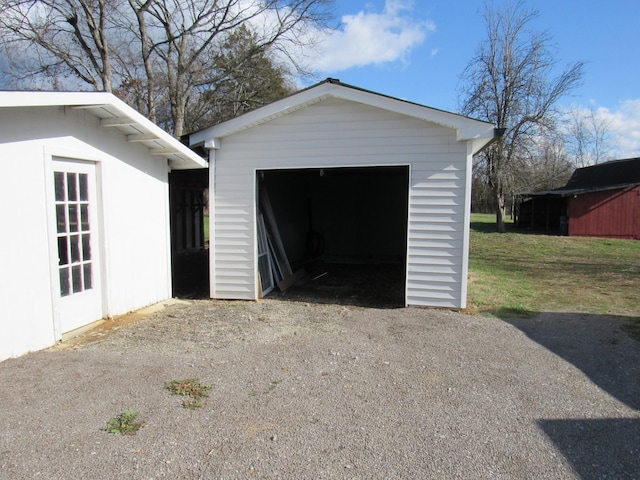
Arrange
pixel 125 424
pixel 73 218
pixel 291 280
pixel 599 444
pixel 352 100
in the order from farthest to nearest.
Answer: pixel 291 280 → pixel 352 100 → pixel 73 218 → pixel 125 424 → pixel 599 444

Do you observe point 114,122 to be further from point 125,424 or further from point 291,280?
point 291,280

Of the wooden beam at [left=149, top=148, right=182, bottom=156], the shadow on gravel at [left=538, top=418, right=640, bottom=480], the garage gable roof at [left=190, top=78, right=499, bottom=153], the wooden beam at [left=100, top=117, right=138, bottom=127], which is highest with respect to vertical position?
the garage gable roof at [left=190, top=78, right=499, bottom=153]

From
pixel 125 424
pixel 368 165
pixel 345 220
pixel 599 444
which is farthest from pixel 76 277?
pixel 345 220

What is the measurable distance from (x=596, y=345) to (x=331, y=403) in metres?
3.44

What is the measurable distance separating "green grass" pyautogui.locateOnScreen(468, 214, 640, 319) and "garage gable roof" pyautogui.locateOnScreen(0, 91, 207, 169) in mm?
5146

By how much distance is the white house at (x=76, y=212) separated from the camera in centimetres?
403

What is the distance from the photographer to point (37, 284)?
426 centimetres

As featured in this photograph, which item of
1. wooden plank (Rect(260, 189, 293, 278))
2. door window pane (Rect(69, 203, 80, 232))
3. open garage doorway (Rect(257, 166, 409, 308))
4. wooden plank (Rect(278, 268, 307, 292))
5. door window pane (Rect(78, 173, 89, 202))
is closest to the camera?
door window pane (Rect(69, 203, 80, 232))

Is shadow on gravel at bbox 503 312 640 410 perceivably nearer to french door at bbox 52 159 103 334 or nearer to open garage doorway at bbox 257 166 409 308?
open garage doorway at bbox 257 166 409 308

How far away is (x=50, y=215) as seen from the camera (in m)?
4.42

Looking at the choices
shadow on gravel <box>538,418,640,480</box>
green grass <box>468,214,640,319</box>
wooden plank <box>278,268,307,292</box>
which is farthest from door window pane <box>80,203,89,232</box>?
green grass <box>468,214,640,319</box>

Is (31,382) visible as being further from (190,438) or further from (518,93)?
(518,93)

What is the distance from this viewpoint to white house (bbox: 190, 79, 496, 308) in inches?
237

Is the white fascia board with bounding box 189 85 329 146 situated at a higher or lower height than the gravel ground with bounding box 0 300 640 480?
higher
